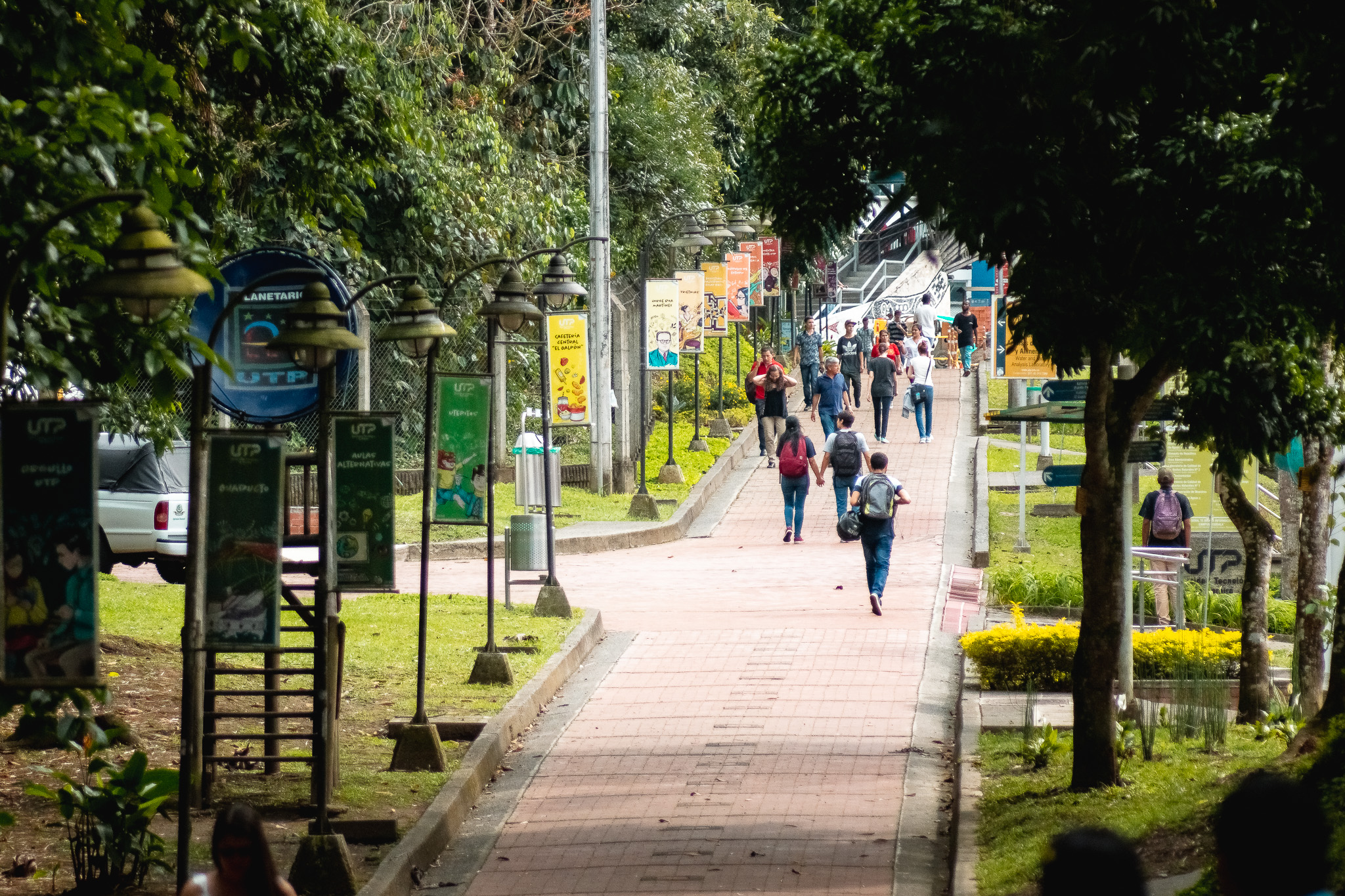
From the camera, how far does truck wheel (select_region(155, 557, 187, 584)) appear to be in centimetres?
1922

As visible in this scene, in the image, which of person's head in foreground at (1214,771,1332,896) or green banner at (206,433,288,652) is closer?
person's head in foreground at (1214,771,1332,896)

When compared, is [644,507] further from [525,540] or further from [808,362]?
[808,362]

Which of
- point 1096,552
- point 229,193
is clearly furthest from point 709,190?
point 1096,552

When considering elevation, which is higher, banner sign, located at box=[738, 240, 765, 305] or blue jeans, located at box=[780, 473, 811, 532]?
banner sign, located at box=[738, 240, 765, 305]

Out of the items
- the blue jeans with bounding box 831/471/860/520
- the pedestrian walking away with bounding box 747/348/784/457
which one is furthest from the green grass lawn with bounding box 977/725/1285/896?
the pedestrian walking away with bounding box 747/348/784/457

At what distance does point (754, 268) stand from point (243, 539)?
95.0 ft

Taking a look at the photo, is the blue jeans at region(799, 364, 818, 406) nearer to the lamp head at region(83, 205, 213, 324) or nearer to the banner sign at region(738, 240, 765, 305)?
the banner sign at region(738, 240, 765, 305)

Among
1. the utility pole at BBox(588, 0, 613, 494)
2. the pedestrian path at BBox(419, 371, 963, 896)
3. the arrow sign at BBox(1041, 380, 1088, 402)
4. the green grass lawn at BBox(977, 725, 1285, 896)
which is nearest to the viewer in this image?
the green grass lawn at BBox(977, 725, 1285, 896)

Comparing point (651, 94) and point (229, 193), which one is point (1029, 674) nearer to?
point (229, 193)

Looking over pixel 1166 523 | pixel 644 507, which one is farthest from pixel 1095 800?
pixel 644 507

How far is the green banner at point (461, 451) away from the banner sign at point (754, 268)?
71.1 ft

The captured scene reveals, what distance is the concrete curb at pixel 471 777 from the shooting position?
8969 millimetres

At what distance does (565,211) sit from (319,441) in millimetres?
19532

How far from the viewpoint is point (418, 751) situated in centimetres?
1127
